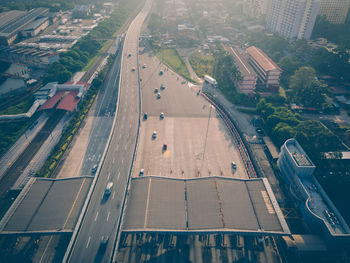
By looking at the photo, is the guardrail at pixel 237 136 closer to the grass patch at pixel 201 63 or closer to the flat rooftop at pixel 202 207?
the flat rooftop at pixel 202 207

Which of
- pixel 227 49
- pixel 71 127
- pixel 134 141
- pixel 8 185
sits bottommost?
pixel 8 185

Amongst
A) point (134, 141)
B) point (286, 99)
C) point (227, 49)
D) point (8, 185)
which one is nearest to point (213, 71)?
point (227, 49)

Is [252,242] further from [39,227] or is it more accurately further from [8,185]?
[8,185]

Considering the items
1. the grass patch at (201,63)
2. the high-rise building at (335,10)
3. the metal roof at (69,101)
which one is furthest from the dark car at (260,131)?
the high-rise building at (335,10)

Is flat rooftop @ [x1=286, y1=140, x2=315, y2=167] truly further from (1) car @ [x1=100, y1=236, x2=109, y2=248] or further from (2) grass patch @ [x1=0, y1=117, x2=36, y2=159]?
(2) grass patch @ [x1=0, y1=117, x2=36, y2=159]

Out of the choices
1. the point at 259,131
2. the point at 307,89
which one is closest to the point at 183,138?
the point at 259,131

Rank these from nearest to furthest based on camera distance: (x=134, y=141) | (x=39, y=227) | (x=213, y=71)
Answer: (x=39, y=227) < (x=134, y=141) < (x=213, y=71)
